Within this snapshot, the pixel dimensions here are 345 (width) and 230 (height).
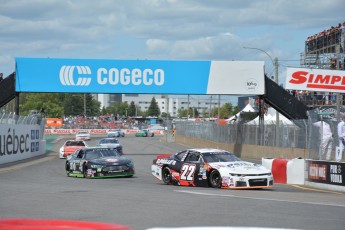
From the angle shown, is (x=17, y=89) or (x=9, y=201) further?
(x=17, y=89)

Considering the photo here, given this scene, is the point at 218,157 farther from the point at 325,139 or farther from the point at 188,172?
the point at 325,139

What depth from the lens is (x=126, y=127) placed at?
141 m

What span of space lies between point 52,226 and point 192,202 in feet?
33.2

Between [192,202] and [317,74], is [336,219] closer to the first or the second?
[192,202]

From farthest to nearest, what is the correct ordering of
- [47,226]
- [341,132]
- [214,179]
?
[341,132] < [214,179] < [47,226]

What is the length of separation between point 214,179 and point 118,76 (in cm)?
1814

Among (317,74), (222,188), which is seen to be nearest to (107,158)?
(222,188)

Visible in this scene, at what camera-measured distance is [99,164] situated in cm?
2458

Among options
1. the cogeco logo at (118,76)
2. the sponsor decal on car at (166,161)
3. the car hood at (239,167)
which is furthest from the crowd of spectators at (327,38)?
the car hood at (239,167)

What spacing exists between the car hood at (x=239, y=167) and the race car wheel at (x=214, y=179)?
0.19 metres

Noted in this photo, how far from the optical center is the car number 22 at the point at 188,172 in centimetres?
2050

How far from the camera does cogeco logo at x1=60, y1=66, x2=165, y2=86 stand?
36781mm

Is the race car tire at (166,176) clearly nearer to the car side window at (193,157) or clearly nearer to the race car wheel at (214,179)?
the car side window at (193,157)

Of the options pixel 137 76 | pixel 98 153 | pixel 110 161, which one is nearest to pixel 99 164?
pixel 110 161
